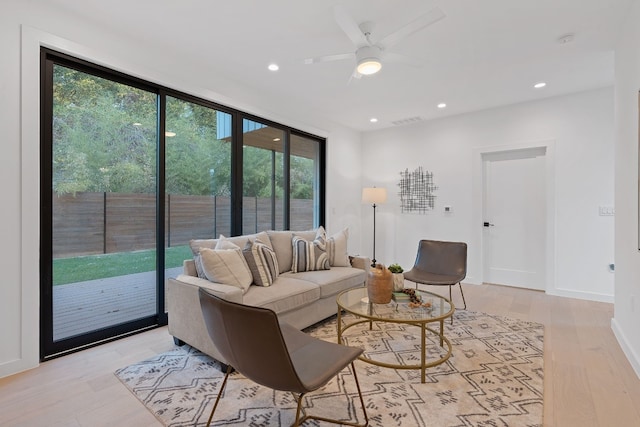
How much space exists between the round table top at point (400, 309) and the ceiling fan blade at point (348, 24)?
6.55ft

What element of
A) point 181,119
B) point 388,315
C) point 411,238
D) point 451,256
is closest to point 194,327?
point 388,315

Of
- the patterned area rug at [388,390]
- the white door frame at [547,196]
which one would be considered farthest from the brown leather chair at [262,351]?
the white door frame at [547,196]

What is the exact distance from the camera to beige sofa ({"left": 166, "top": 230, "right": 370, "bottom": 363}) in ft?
7.44

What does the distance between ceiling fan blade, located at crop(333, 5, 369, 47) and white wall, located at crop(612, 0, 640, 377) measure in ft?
6.29

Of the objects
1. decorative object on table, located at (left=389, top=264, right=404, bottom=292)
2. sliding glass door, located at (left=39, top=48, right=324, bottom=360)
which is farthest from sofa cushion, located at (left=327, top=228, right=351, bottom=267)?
sliding glass door, located at (left=39, top=48, right=324, bottom=360)

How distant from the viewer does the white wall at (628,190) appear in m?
2.23

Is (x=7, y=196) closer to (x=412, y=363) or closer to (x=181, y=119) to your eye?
(x=181, y=119)

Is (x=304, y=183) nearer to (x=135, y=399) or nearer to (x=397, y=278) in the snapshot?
(x=397, y=278)

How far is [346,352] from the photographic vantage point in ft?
5.14

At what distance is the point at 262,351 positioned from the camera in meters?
1.25

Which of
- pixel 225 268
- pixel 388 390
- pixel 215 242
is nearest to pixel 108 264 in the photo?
pixel 215 242

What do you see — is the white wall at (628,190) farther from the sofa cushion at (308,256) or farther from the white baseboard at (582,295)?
→ the sofa cushion at (308,256)

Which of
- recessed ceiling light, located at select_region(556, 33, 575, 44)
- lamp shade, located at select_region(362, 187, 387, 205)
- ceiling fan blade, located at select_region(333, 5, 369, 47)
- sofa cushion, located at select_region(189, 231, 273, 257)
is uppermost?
recessed ceiling light, located at select_region(556, 33, 575, 44)

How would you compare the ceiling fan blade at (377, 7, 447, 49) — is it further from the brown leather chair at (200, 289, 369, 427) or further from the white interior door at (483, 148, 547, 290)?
the white interior door at (483, 148, 547, 290)
